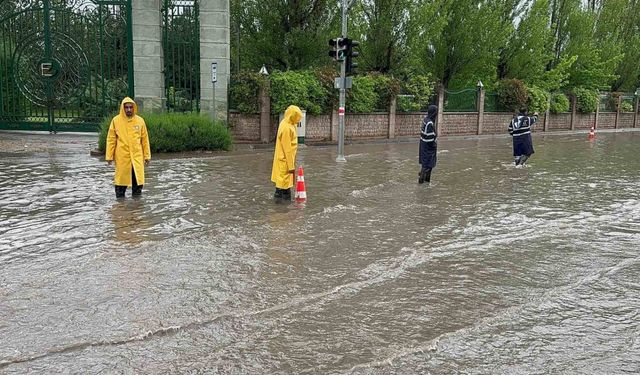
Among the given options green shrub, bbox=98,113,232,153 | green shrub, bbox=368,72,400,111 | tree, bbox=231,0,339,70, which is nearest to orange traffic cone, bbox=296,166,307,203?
green shrub, bbox=98,113,232,153

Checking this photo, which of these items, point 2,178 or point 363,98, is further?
point 363,98

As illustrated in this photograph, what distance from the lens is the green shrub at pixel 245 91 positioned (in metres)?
20.7

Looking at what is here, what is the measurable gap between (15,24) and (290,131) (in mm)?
15277

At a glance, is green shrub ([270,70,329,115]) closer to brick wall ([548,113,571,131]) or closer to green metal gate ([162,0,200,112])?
green metal gate ([162,0,200,112])

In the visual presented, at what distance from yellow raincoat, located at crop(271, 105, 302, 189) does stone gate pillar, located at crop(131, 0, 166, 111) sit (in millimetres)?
11061

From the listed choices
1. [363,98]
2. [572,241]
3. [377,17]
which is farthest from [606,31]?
[572,241]

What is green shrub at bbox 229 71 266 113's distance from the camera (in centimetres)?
2069

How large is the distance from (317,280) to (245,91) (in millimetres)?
15240

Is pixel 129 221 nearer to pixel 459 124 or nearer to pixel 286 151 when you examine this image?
pixel 286 151

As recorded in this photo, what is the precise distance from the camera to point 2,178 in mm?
12102

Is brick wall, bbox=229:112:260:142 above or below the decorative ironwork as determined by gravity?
below

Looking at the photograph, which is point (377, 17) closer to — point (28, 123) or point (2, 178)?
point (28, 123)

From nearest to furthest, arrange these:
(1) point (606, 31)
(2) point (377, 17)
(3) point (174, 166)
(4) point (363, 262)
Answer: (4) point (363, 262) < (3) point (174, 166) < (2) point (377, 17) < (1) point (606, 31)

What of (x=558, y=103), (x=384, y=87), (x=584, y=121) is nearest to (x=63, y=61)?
(x=384, y=87)
